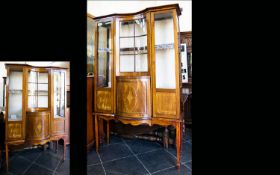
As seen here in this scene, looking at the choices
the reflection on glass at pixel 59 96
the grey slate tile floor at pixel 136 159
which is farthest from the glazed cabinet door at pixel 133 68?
the reflection on glass at pixel 59 96

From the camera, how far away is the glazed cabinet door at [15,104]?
110cm

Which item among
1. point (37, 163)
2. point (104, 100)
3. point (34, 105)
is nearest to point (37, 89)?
point (34, 105)

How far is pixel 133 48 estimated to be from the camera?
265 cm

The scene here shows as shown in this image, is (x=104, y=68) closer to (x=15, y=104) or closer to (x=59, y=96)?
(x=59, y=96)

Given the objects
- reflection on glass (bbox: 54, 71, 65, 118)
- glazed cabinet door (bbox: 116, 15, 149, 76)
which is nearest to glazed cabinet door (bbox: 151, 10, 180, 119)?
glazed cabinet door (bbox: 116, 15, 149, 76)

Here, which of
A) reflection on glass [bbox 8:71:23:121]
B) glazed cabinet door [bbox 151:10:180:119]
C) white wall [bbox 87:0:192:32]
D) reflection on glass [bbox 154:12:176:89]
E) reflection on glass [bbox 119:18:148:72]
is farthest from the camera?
white wall [bbox 87:0:192:32]

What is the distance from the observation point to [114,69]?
2.40 metres

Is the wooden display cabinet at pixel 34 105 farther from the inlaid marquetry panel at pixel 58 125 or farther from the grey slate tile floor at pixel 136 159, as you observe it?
the grey slate tile floor at pixel 136 159

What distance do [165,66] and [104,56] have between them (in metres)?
0.91

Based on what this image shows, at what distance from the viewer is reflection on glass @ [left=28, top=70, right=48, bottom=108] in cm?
114

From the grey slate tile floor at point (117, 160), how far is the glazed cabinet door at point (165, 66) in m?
0.65

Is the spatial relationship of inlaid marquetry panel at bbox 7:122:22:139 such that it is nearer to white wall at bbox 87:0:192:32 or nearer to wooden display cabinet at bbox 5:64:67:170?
wooden display cabinet at bbox 5:64:67:170
